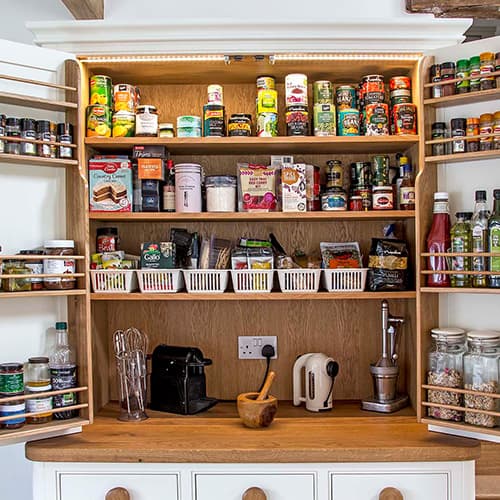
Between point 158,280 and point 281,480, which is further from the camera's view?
point 158,280

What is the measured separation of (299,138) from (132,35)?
645mm

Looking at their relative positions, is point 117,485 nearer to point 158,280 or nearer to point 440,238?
point 158,280

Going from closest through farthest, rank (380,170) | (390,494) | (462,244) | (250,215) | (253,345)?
(390,494)
(462,244)
(250,215)
(380,170)
(253,345)

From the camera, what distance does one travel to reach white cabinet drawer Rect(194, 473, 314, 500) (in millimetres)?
1963

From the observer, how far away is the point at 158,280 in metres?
2.29

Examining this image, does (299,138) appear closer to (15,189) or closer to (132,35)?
(132,35)

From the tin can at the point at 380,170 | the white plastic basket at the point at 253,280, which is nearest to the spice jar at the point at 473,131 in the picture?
the tin can at the point at 380,170

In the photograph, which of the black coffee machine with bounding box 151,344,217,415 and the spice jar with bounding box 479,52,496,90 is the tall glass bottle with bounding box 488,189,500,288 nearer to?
the spice jar with bounding box 479,52,496,90

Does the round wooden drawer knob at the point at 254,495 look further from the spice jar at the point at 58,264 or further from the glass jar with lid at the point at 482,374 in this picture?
the spice jar at the point at 58,264

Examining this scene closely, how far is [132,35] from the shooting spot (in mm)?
2182

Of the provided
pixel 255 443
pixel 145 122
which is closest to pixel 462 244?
pixel 255 443

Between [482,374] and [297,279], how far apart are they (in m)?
0.66

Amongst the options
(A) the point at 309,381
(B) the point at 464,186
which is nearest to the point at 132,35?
(B) the point at 464,186

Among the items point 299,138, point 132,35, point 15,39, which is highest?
point 15,39
